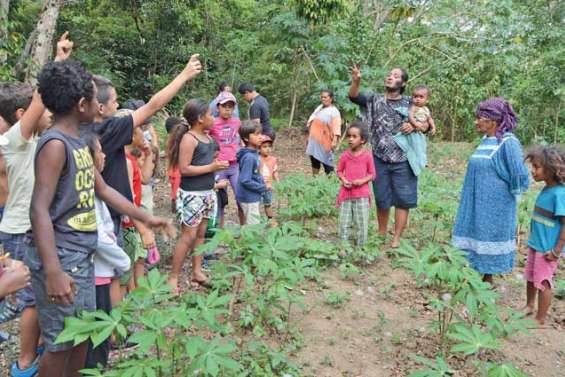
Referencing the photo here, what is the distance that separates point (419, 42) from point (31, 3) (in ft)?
30.3

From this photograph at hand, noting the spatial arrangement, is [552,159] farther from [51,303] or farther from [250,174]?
[51,303]

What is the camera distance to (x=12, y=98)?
114 inches

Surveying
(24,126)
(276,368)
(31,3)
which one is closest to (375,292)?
(276,368)

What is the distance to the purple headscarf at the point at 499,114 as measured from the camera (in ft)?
13.1

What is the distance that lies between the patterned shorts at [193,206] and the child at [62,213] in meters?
1.57

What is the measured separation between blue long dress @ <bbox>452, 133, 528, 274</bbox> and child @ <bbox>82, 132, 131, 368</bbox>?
271cm

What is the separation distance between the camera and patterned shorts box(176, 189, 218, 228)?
3986 millimetres

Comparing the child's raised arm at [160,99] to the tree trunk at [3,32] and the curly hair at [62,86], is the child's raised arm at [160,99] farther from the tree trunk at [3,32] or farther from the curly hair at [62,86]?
the tree trunk at [3,32]

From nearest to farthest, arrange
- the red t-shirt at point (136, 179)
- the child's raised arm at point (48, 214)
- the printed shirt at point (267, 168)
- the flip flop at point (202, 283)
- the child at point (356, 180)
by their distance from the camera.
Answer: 1. the child's raised arm at point (48, 214)
2. the red t-shirt at point (136, 179)
3. the flip flop at point (202, 283)
4. the child at point (356, 180)
5. the printed shirt at point (267, 168)

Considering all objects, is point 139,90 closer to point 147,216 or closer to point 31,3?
point 31,3

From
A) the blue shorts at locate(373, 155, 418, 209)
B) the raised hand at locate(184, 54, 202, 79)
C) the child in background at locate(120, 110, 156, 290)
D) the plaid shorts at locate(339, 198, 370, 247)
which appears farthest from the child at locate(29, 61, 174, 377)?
the blue shorts at locate(373, 155, 418, 209)

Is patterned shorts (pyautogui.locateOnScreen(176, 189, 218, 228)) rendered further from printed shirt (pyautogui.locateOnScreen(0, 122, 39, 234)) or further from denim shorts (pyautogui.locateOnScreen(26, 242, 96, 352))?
denim shorts (pyautogui.locateOnScreen(26, 242, 96, 352))

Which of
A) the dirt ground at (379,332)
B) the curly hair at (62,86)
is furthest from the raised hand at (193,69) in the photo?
the dirt ground at (379,332)

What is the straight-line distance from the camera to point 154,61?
516 inches
